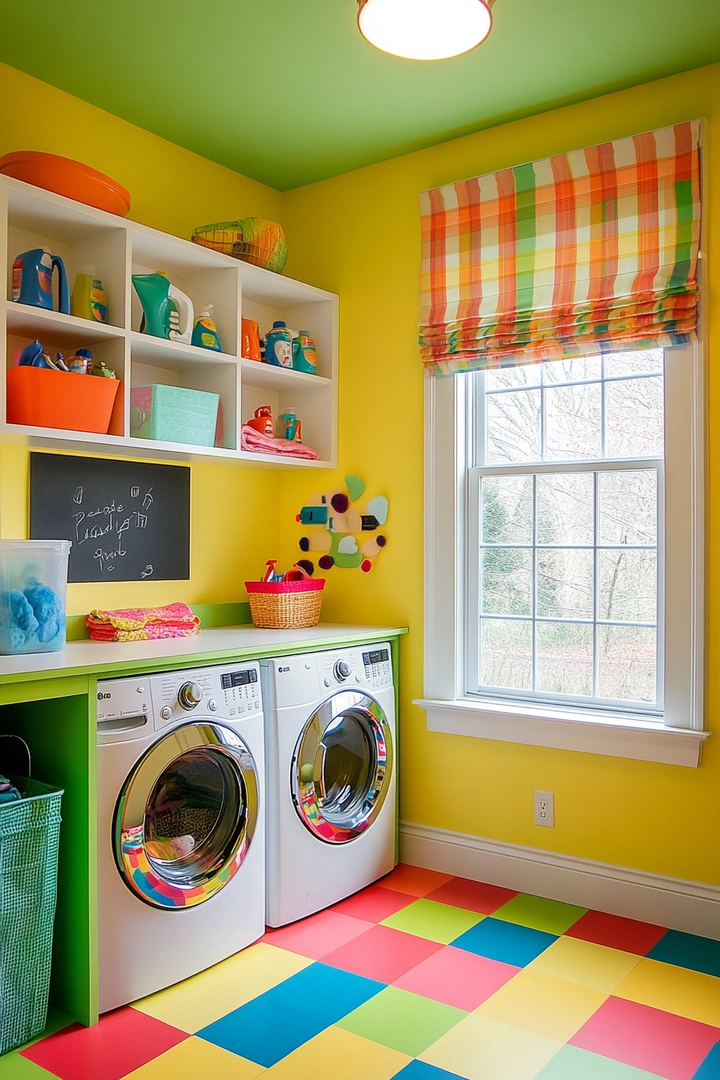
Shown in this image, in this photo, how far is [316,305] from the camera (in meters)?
3.50

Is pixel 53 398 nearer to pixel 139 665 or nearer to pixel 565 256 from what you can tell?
pixel 139 665

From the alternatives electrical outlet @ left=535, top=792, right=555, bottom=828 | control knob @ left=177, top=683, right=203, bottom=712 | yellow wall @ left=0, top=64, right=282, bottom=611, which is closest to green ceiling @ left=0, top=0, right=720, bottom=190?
yellow wall @ left=0, top=64, right=282, bottom=611

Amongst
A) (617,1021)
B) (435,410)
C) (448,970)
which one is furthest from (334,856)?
(435,410)

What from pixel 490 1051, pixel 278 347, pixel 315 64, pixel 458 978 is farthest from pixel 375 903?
pixel 315 64

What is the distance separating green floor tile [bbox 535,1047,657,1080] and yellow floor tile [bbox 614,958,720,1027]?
0.98 feet

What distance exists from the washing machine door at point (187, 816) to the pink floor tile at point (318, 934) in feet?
1.03

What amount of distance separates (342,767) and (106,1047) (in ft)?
3.95

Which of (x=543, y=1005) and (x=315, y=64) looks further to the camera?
(x=315, y=64)

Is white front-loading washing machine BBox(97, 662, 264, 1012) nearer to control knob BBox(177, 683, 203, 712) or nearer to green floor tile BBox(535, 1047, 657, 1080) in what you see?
control knob BBox(177, 683, 203, 712)

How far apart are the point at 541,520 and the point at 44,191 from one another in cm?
189

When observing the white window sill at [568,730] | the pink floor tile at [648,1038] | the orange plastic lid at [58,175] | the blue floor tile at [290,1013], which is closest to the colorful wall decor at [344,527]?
the white window sill at [568,730]

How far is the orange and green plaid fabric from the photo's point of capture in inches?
105

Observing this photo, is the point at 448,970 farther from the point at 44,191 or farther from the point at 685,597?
the point at 44,191

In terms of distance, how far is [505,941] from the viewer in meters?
2.61
